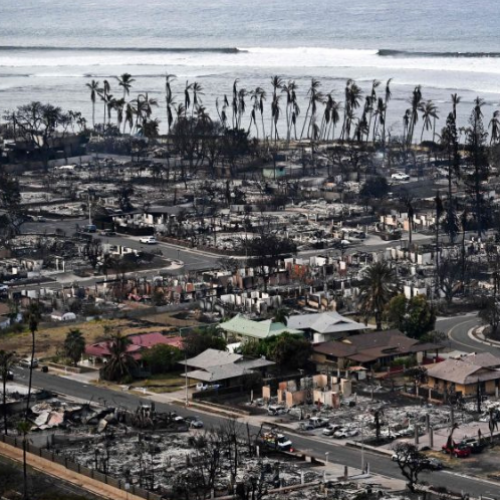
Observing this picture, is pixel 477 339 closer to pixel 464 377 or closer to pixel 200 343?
pixel 464 377

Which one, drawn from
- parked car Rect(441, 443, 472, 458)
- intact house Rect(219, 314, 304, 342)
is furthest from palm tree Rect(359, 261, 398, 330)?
parked car Rect(441, 443, 472, 458)

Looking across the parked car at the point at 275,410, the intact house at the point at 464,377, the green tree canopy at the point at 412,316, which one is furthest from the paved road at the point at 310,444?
the green tree canopy at the point at 412,316

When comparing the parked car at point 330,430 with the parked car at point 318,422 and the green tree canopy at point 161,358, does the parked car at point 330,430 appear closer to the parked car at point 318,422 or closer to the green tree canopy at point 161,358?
the parked car at point 318,422

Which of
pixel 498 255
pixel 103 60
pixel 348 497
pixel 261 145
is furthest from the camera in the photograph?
pixel 103 60

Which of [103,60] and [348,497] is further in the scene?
[103,60]

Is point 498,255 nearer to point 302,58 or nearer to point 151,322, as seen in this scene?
point 151,322

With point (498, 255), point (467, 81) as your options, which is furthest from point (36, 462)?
point (467, 81)
